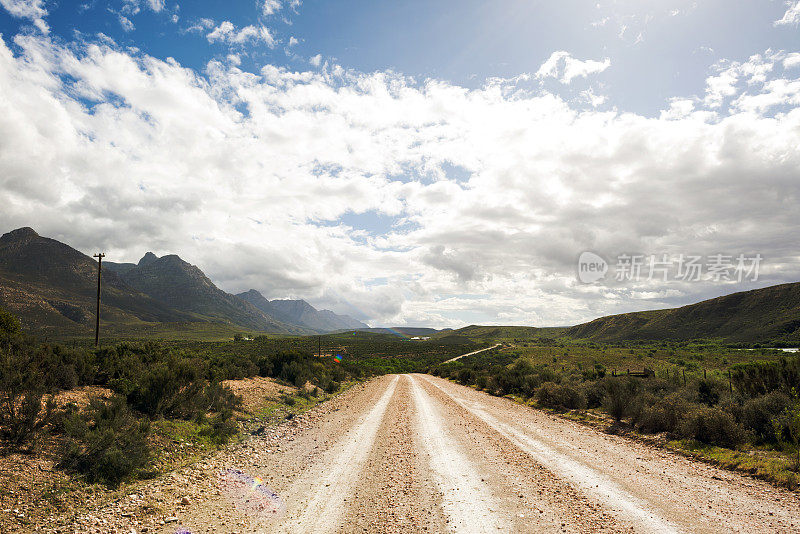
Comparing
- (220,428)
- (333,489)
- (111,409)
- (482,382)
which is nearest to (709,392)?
(333,489)

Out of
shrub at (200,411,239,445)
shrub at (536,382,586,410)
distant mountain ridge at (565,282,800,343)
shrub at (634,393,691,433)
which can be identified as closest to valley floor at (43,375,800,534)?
shrub at (200,411,239,445)

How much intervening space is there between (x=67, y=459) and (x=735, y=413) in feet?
63.8

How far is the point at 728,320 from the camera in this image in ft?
354

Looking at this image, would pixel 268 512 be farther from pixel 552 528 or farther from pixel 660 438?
pixel 660 438

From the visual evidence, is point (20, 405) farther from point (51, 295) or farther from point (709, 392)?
point (51, 295)

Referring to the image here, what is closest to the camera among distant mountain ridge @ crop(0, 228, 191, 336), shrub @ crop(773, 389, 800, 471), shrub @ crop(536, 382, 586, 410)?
shrub @ crop(773, 389, 800, 471)

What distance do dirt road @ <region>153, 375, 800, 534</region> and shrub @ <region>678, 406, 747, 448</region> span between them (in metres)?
1.76

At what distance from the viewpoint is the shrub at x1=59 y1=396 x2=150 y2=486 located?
7.85 m

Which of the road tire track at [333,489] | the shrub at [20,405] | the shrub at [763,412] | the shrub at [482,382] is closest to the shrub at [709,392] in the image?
the shrub at [763,412]

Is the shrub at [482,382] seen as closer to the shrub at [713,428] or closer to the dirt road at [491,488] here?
the dirt road at [491,488]

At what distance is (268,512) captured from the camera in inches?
273

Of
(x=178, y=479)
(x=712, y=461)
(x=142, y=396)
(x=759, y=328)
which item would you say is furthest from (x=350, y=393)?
(x=759, y=328)

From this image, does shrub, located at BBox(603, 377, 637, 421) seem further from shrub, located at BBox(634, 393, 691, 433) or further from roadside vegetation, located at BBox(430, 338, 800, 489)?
shrub, located at BBox(634, 393, 691, 433)

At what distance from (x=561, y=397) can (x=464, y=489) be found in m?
15.3
